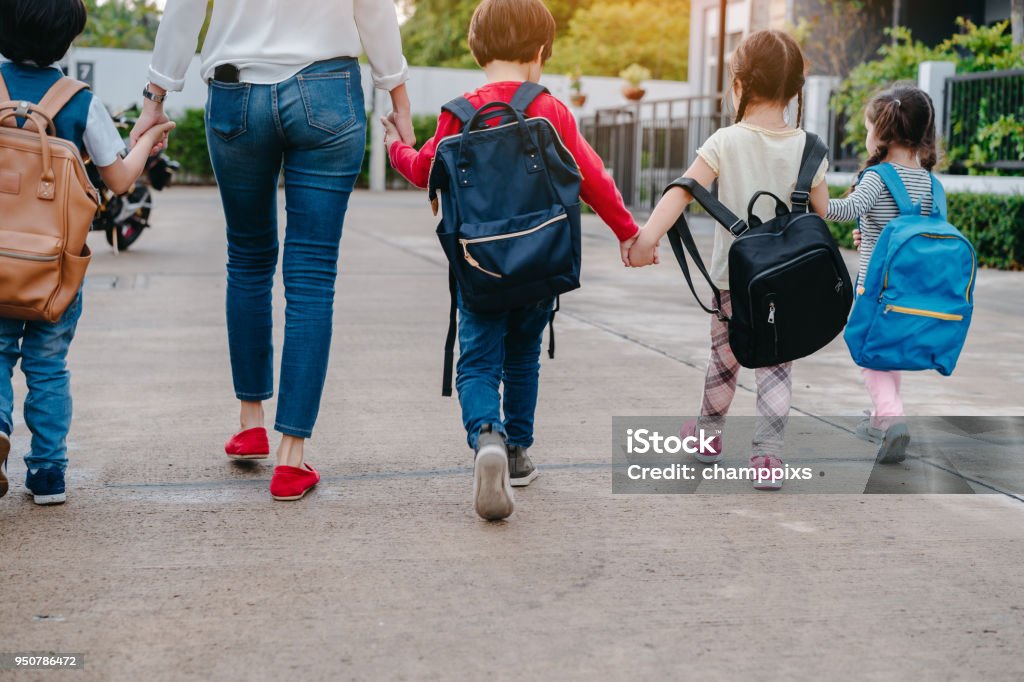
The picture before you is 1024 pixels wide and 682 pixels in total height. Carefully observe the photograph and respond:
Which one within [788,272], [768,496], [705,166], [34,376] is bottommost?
[768,496]

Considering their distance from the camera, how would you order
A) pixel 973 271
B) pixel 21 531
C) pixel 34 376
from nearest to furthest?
pixel 21 531 → pixel 34 376 → pixel 973 271

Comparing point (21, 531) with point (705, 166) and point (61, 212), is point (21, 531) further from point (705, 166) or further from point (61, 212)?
point (705, 166)

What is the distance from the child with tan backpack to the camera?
341cm

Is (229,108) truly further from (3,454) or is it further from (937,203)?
(937,203)

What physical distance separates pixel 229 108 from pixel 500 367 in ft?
3.49

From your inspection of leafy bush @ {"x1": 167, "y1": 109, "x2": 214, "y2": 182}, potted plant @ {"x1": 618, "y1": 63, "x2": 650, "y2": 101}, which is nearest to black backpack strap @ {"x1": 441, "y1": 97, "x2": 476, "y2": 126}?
potted plant @ {"x1": 618, "y1": 63, "x2": 650, "y2": 101}

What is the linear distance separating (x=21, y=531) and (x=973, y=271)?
305cm

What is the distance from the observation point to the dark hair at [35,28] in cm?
351

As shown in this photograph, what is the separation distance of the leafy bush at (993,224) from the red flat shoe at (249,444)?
7.86 metres

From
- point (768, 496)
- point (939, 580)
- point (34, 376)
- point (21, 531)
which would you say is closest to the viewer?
point (939, 580)

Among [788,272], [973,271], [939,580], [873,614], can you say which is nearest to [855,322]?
[973,271]

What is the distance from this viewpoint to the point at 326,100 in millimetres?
3604

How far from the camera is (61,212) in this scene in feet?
11.3
